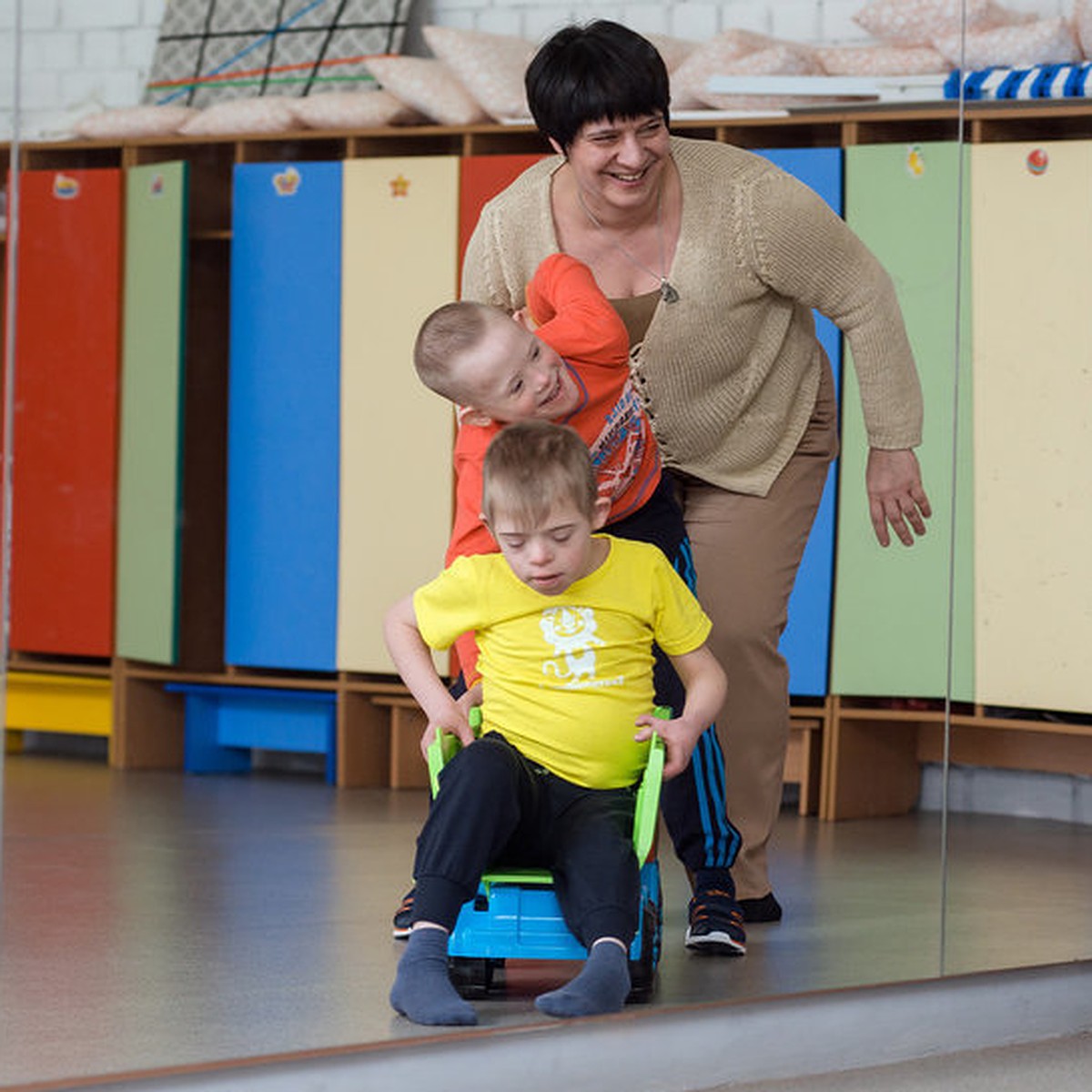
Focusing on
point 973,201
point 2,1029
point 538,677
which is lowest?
point 2,1029

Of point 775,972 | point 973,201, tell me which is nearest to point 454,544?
point 775,972

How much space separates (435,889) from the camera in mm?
2457

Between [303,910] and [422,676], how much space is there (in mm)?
391

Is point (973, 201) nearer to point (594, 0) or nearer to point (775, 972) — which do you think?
point (594, 0)

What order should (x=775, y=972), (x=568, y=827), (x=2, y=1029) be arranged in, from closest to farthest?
(x=2, y=1029)
(x=568, y=827)
(x=775, y=972)

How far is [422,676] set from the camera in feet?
8.51

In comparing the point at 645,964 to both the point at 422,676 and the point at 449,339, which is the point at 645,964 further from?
the point at 449,339

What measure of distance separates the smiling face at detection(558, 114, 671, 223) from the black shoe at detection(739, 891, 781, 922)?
881 mm

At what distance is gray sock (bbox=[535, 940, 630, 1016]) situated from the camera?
7.93 feet

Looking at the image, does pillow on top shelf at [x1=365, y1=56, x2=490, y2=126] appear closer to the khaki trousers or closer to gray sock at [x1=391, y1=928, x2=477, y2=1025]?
the khaki trousers

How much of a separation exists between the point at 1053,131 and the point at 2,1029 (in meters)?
1.70

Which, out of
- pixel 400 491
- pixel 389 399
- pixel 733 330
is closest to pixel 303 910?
pixel 400 491

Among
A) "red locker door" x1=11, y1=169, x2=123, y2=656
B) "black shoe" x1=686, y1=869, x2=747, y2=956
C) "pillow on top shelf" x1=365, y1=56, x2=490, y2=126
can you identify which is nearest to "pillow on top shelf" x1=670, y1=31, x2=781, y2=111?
"pillow on top shelf" x1=365, y1=56, x2=490, y2=126

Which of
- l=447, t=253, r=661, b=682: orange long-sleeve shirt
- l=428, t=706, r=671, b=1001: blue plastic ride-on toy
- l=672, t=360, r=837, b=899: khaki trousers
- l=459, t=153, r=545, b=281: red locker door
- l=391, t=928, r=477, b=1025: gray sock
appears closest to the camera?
l=391, t=928, r=477, b=1025: gray sock
